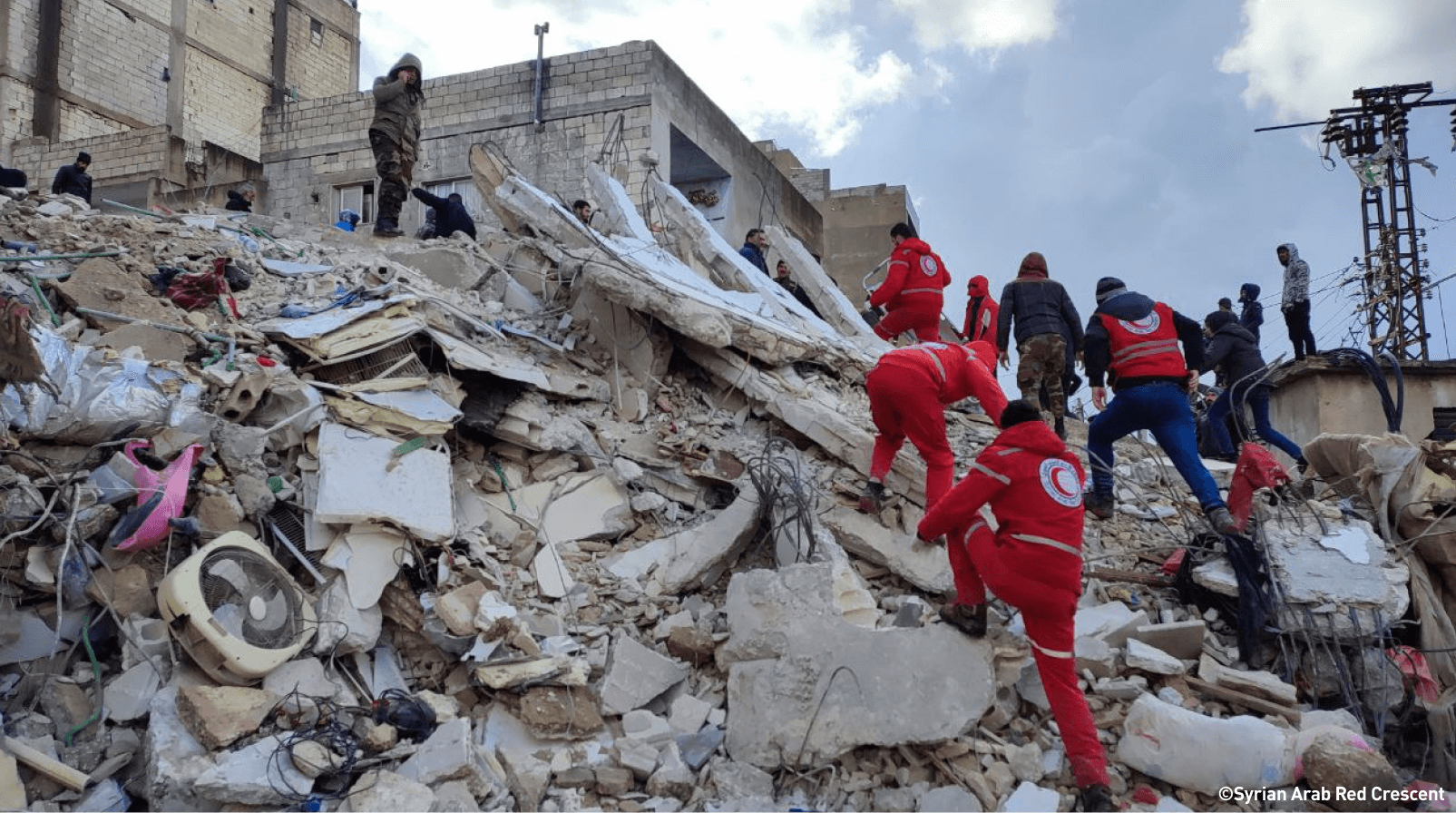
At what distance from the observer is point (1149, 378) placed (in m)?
5.06

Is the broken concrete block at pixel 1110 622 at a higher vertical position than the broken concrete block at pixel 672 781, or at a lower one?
higher

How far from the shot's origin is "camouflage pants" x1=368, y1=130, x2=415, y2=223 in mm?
Result: 8289

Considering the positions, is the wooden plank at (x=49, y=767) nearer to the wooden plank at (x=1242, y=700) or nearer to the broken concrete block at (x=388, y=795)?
the broken concrete block at (x=388, y=795)

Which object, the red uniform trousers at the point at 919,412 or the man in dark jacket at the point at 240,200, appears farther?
the man in dark jacket at the point at 240,200

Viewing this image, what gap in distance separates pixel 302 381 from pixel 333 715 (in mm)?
2083

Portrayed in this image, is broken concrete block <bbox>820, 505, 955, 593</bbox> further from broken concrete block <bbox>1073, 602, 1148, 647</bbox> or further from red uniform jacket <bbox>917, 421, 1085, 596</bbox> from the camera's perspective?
red uniform jacket <bbox>917, 421, 1085, 596</bbox>

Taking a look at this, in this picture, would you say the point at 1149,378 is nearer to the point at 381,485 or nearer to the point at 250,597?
the point at 381,485

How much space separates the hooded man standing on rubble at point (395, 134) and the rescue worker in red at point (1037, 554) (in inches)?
248

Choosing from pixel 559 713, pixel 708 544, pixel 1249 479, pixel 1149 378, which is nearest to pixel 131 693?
pixel 559 713

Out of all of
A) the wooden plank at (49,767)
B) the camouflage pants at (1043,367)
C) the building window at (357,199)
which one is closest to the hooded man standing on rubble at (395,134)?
the camouflage pants at (1043,367)

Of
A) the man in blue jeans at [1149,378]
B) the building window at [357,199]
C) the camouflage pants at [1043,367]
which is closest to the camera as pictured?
the man in blue jeans at [1149,378]

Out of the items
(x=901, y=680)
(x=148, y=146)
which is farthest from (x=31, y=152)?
(x=901, y=680)

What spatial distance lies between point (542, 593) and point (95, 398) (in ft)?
7.77

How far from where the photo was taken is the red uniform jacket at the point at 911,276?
6.82 m
